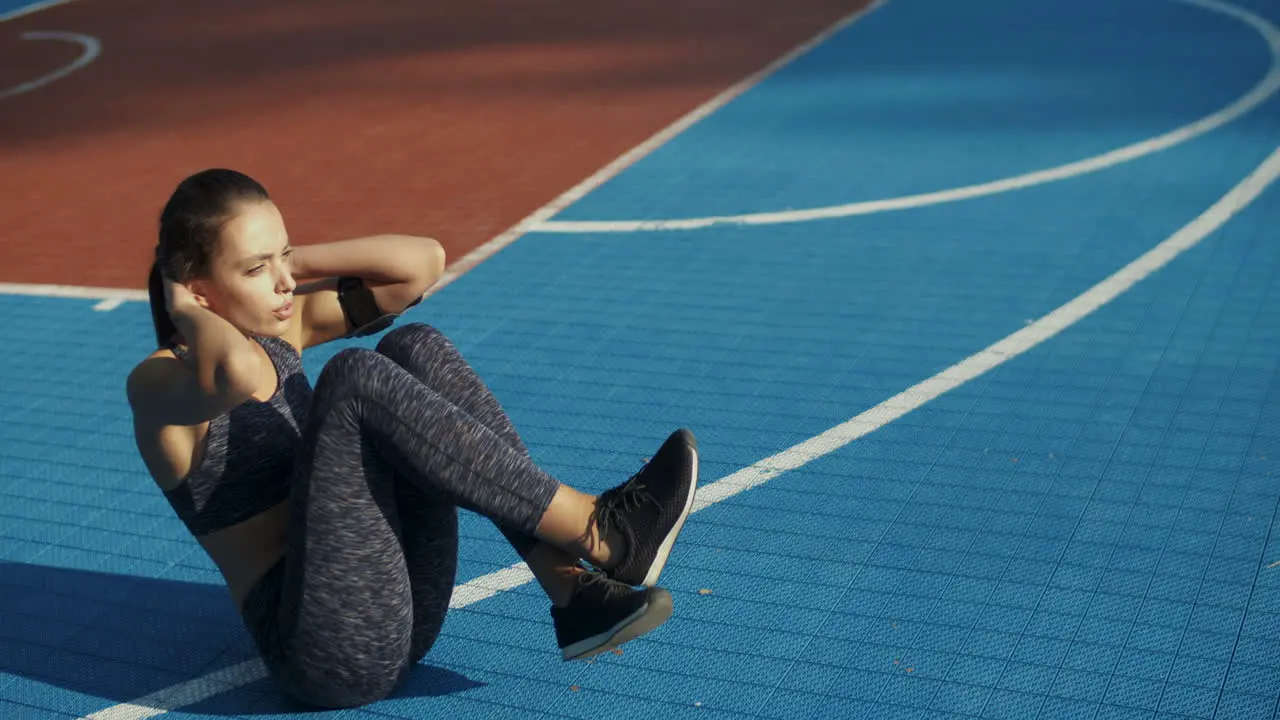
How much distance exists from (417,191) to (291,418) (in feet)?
13.3

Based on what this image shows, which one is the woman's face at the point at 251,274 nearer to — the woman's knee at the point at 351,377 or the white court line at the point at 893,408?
the woman's knee at the point at 351,377

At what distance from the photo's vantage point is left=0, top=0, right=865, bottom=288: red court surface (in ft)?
22.1

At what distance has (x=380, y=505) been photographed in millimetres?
2770

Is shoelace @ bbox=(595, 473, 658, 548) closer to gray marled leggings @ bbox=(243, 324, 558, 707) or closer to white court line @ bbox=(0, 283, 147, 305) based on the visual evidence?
gray marled leggings @ bbox=(243, 324, 558, 707)

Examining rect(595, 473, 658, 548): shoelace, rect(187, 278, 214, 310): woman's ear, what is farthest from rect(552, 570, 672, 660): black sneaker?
rect(187, 278, 214, 310): woman's ear

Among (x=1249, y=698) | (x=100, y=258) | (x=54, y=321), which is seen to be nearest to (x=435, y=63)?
(x=100, y=258)

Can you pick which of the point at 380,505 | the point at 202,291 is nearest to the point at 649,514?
the point at 380,505

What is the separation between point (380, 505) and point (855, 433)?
1.82 meters

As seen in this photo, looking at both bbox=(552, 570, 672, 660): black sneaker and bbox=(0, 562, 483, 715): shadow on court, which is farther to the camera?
bbox=(0, 562, 483, 715): shadow on court

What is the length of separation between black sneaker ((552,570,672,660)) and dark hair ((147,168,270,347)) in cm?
94

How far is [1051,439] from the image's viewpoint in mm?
4102

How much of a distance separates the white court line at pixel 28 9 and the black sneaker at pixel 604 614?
1107 cm

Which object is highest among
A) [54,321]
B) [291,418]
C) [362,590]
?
[291,418]

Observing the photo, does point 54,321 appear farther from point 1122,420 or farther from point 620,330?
point 1122,420
